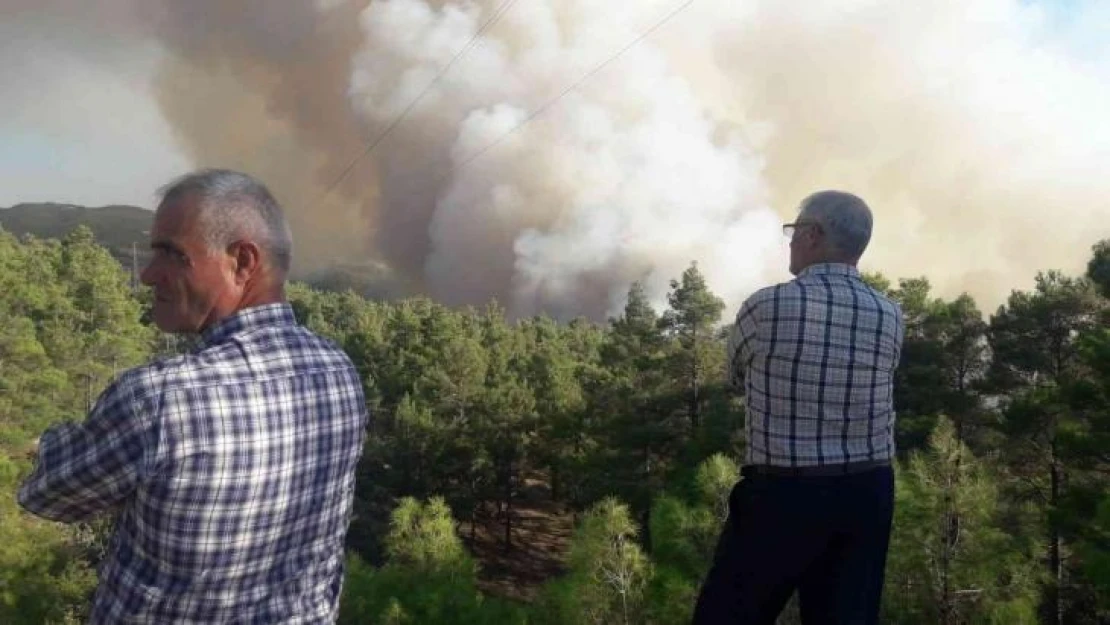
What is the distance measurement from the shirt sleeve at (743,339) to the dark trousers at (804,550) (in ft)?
0.67

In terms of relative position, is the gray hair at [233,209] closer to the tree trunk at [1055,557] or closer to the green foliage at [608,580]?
the green foliage at [608,580]

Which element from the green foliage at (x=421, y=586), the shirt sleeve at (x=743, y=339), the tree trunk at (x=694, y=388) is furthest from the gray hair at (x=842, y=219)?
the tree trunk at (x=694, y=388)

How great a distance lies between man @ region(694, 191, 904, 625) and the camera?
1752mm

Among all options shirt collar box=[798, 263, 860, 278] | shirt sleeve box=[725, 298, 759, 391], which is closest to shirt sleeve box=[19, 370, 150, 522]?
shirt sleeve box=[725, 298, 759, 391]

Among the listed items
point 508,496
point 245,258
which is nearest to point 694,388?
point 508,496

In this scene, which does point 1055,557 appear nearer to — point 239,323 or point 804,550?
point 804,550

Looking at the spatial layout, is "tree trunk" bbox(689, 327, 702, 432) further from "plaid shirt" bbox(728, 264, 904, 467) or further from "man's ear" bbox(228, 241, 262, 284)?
"man's ear" bbox(228, 241, 262, 284)

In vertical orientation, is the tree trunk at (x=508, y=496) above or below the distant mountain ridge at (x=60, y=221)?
below

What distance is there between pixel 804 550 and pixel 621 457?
17.8 m

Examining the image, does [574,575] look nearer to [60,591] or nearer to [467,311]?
[60,591]

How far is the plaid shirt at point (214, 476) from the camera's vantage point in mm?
1072

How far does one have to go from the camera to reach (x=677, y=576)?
12930 millimetres

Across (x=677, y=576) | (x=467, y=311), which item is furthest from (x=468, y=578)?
(x=467, y=311)

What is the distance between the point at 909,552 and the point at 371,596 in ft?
25.6
